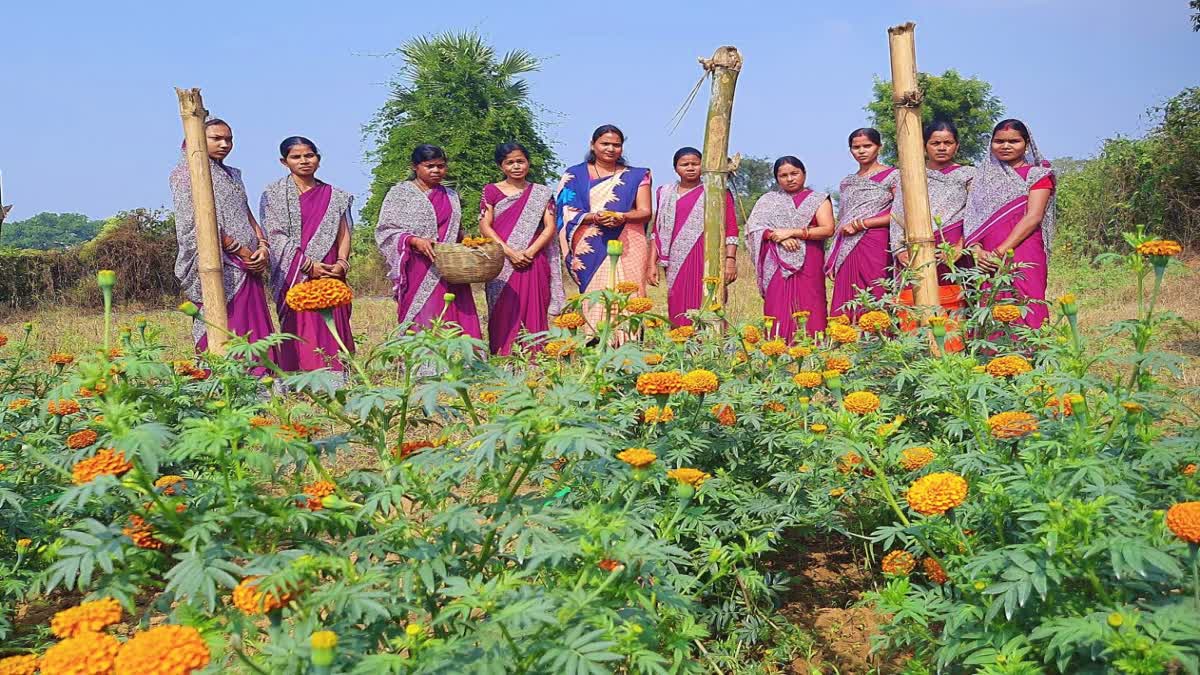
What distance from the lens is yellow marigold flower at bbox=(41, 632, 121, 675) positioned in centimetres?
102

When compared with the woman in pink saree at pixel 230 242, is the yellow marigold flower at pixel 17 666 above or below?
below

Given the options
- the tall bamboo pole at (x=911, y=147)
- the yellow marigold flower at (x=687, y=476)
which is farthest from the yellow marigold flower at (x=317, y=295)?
the tall bamboo pole at (x=911, y=147)

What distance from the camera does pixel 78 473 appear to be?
1308 mm

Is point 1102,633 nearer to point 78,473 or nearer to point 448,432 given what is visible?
point 448,432

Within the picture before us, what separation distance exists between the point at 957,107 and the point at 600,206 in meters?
24.2

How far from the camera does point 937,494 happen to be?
1.49 meters

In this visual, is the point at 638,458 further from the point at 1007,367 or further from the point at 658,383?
the point at 1007,367

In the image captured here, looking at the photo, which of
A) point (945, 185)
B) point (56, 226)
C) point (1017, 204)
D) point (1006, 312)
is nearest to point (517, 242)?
point (945, 185)

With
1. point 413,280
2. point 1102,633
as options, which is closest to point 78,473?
point 1102,633

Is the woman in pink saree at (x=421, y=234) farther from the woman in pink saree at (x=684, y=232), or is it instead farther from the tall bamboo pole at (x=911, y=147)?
the tall bamboo pole at (x=911, y=147)

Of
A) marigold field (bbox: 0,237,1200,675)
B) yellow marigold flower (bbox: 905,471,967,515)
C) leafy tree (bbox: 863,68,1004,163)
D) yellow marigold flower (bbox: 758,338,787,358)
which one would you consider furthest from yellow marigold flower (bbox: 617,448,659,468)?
leafy tree (bbox: 863,68,1004,163)

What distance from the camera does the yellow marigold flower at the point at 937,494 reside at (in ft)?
4.87

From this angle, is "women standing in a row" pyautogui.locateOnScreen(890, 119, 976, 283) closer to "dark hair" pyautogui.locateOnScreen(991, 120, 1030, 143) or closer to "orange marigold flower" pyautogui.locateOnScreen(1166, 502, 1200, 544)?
"dark hair" pyautogui.locateOnScreen(991, 120, 1030, 143)

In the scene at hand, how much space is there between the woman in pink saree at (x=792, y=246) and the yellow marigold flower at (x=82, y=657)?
4.76 meters
